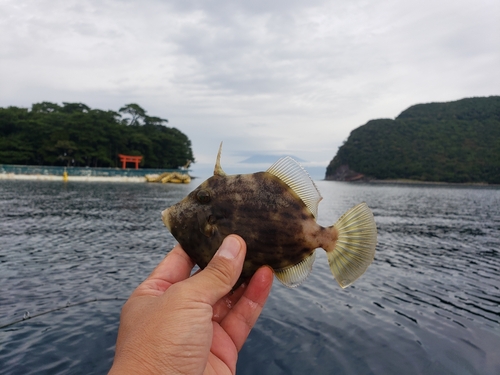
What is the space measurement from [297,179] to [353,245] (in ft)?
2.82

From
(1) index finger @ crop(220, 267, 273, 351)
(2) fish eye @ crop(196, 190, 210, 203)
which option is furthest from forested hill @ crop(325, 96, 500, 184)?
(2) fish eye @ crop(196, 190, 210, 203)

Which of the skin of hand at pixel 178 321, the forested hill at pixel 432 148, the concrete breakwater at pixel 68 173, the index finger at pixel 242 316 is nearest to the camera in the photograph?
the skin of hand at pixel 178 321

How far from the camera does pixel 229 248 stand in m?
3.14

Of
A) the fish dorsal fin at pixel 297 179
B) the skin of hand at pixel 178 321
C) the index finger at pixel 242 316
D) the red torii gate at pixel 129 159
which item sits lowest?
the index finger at pixel 242 316

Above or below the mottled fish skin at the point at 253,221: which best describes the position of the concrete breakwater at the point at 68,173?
below

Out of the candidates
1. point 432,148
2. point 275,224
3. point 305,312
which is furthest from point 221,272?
point 432,148

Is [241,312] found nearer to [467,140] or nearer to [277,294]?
[277,294]

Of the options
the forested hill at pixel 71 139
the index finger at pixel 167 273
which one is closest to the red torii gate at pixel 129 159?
the forested hill at pixel 71 139

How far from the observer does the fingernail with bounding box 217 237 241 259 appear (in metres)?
3.10

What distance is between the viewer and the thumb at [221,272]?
2.96 m

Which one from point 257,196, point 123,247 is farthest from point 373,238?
point 123,247

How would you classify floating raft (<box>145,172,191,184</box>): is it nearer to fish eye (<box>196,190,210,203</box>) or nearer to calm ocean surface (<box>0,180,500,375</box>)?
calm ocean surface (<box>0,180,500,375</box>)

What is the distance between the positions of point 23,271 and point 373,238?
14.8 m

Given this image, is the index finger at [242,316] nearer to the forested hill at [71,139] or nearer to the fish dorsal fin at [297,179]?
the fish dorsal fin at [297,179]
